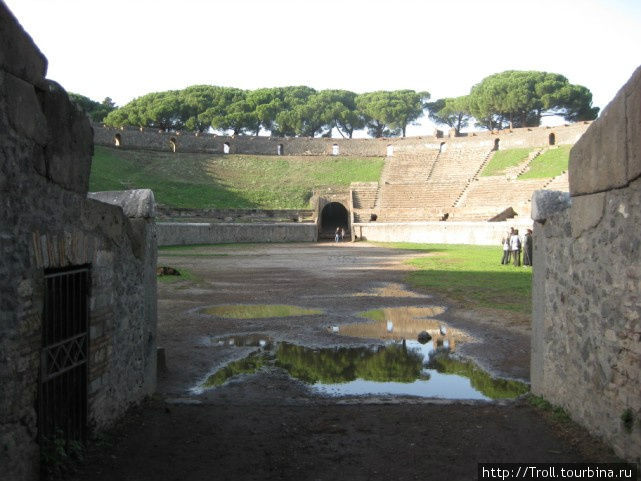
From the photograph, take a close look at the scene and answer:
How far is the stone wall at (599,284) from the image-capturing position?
14.1 feet

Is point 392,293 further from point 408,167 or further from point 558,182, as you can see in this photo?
point 408,167

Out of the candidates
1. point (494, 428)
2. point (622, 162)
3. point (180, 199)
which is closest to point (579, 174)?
point (622, 162)

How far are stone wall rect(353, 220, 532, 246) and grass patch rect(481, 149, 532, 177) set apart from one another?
14063 millimetres

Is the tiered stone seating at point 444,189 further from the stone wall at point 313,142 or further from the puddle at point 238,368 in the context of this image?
the puddle at point 238,368

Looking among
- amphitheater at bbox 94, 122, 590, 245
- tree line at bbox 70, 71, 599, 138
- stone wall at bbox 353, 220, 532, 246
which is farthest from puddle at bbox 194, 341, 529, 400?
tree line at bbox 70, 71, 599, 138

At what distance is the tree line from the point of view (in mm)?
67938

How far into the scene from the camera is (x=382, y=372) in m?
8.05

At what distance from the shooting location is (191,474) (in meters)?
4.66

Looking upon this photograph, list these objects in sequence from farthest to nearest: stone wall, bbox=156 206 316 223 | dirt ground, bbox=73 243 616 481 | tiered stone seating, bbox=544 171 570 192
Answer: tiered stone seating, bbox=544 171 570 192 → stone wall, bbox=156 206 316 223 → dirt ground, bbox=73 243 616 481

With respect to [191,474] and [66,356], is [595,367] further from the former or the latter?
[66,356]

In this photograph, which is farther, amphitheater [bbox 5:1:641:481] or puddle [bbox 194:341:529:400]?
puddle [bbox 194:341:529:400]

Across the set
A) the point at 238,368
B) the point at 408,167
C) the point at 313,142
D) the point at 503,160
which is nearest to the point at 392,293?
the point at 238,368

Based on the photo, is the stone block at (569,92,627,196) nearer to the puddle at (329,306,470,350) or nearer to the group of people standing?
the puddle at (329,306,470,350)

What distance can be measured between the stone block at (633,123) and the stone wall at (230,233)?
1253 inches
